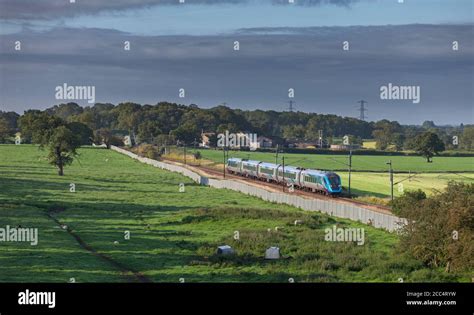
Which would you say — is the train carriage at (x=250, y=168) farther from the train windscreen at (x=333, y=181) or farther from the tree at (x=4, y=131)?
the tree at (x=4, y=131)

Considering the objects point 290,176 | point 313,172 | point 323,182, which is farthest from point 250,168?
point 323,182

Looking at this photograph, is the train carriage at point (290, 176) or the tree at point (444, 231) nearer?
the tree at point (444, 231)

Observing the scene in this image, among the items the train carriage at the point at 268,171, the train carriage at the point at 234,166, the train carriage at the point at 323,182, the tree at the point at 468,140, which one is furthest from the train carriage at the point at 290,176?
the tree at the point at 468,140
